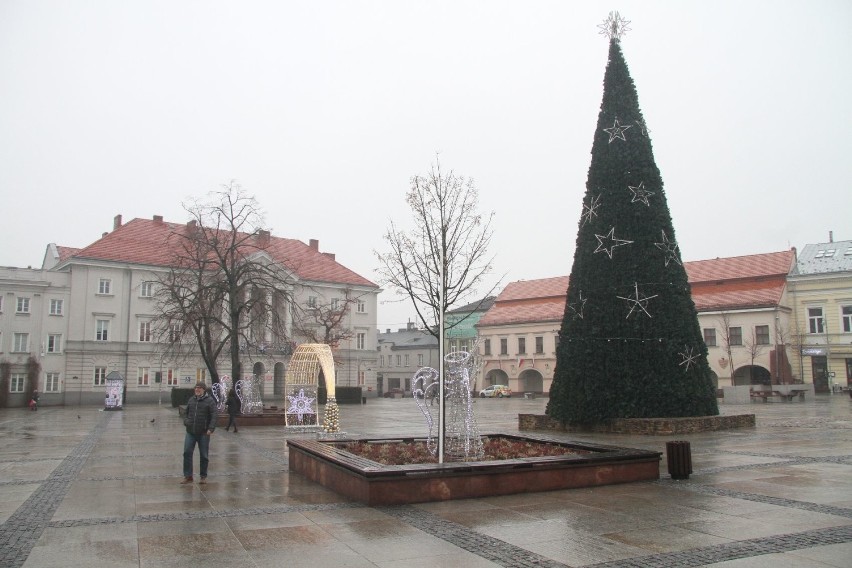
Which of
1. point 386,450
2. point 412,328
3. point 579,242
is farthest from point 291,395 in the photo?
point 412,328

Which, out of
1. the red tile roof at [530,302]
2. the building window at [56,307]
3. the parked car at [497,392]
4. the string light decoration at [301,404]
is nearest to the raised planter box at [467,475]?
the string light decoration at [301,404]

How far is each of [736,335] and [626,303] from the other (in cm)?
3932

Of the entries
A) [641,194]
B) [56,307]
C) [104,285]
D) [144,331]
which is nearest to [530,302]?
[144,331]

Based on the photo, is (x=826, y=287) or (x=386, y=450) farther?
(x=826, y=287)

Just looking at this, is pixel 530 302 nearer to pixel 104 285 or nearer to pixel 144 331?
pixel 144 331

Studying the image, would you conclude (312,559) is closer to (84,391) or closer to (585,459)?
(585,459)

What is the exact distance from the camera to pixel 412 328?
111m

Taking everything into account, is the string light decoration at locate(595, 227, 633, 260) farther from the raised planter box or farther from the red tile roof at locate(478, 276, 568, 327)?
the red tile roof at locate(478, 276, 568, 327)

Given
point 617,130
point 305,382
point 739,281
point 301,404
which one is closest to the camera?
point 617,130

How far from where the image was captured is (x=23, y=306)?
172 ft

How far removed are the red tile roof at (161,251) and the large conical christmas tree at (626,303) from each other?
3012cm

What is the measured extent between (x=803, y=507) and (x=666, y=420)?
434 inches

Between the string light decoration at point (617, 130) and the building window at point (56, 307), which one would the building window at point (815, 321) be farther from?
the building window at point (56, 307)

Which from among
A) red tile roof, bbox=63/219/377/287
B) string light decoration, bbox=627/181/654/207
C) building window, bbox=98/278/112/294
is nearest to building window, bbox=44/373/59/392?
building window, bbox=98/278/112/294
